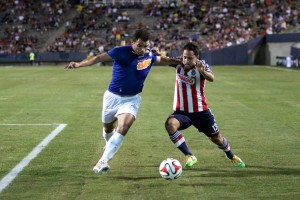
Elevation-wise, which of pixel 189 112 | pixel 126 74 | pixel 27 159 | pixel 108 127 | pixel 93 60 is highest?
pixel 93 60

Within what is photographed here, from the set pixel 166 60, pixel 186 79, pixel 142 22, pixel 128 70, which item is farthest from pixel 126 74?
pixel 142 22

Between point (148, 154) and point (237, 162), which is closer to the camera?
point (237, 162)

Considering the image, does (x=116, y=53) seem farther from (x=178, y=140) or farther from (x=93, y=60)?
(x=178, y=140)

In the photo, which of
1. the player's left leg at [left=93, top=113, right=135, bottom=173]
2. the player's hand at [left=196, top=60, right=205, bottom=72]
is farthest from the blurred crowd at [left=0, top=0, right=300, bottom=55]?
the player's left leg at [left=93, top=113, right=135, bottom=173]

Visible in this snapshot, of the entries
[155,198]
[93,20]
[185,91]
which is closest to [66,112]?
[185,91]

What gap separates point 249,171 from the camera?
9320 mm

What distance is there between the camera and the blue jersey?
9.30 metres

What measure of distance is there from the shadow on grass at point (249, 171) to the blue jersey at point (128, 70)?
4.97ft

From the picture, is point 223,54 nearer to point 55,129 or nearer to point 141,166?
point 55,129

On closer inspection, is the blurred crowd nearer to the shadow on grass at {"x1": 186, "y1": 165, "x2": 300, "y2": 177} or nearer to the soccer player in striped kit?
the soccer player in striped kit

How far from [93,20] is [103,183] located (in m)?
61.0

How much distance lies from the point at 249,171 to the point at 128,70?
228 cm

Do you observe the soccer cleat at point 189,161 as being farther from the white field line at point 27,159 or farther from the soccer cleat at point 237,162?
the white field line at point 27,159

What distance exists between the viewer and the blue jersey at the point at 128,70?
9305 mm
